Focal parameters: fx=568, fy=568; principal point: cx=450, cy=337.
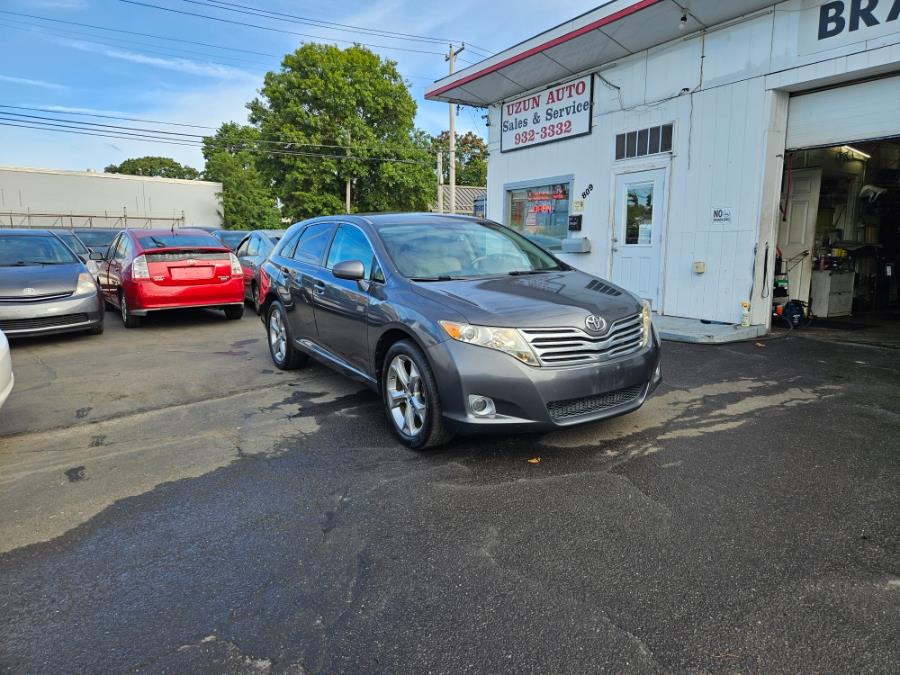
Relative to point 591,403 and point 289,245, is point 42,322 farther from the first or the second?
point 591,403

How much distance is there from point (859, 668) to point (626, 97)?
911cm

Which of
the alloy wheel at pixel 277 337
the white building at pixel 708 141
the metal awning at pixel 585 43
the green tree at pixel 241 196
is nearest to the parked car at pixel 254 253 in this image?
the alloy wheel at pixel 277 337

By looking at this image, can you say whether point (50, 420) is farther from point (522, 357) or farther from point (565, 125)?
point (565, 125)

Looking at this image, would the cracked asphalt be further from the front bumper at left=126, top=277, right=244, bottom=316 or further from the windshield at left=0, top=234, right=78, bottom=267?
the windshield at left=0, top=234, right=78, bottom=267

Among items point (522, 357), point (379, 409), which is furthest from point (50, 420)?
point (522, 357)

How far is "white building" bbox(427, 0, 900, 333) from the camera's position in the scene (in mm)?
6906

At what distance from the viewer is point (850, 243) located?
9.84 metres

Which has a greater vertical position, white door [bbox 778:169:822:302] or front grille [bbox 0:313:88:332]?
white door [bbox 778:169:822:302]

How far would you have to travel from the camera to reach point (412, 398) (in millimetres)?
3838

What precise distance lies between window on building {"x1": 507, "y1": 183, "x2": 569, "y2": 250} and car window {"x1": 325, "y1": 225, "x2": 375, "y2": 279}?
603 centimetres

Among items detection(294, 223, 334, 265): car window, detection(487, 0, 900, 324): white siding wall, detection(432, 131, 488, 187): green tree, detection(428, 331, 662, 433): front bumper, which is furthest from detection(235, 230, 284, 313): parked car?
detection(432, 131, 488, 187): green tree

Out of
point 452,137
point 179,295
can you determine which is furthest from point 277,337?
point 452,137

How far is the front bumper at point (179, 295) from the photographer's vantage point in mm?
8391

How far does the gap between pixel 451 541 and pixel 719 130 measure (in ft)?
24.6
